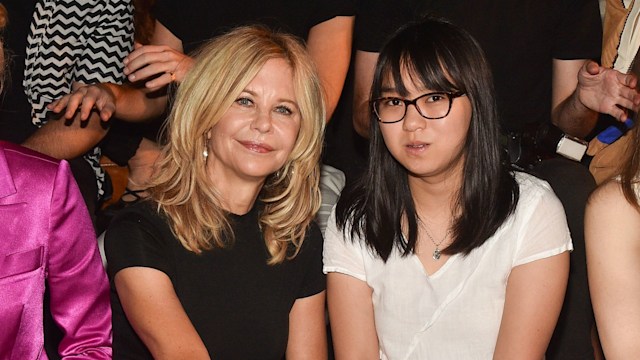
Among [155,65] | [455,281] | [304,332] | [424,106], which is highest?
[424,106]

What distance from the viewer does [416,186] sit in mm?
2871

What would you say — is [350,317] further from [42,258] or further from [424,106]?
[42,258]

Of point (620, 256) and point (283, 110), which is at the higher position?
point (283, 110)

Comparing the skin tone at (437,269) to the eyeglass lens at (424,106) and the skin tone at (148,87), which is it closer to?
the eyeglass lens at (424,106)

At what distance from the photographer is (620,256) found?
2574mm

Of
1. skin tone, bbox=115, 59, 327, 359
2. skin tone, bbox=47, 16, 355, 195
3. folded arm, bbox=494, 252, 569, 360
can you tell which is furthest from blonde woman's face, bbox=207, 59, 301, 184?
folded arm, bbox=494, 252, 569, 360

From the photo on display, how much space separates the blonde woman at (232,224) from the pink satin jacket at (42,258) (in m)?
0.13

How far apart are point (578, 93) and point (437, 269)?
842mm

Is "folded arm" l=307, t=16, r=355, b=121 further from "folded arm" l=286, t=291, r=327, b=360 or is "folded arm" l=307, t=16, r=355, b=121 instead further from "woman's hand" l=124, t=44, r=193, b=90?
"folded arm" l=286, t=291, r=327, b=360

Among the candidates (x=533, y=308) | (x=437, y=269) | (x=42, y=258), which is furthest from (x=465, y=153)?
(x=42, y=258)

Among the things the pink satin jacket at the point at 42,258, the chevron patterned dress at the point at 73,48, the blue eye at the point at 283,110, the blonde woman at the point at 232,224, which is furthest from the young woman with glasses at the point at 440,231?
the chevron patterned dress at the point at 73,48

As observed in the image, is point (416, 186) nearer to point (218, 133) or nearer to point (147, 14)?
point (218, 133)

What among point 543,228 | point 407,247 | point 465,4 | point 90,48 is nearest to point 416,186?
point 407,247

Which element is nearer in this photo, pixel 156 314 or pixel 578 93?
pixel 156 314
